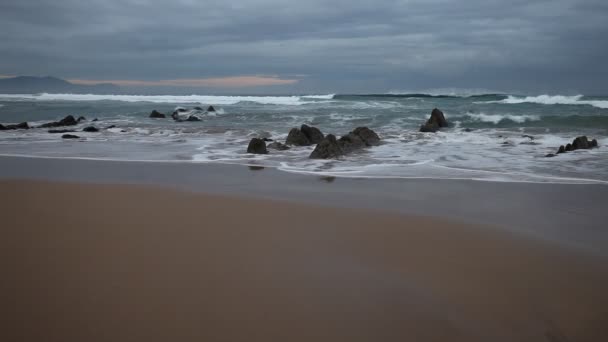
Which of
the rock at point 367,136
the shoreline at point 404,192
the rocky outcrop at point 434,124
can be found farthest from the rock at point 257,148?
the rocky outcrop at point 434,124

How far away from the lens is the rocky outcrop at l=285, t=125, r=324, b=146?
992 centimetres

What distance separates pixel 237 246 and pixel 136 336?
121 centimetres

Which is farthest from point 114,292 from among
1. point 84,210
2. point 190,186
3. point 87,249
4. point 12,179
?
point 12,179

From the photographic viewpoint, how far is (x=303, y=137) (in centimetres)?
1003

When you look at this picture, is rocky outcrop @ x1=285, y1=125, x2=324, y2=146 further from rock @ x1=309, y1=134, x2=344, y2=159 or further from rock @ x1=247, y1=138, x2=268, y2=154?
rock @ x1=309, y1=134, x2=344, y2=159

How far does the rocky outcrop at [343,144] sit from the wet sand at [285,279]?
3.85 meters

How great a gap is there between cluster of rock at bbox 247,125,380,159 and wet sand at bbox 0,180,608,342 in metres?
3.89

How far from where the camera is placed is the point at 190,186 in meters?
5.29

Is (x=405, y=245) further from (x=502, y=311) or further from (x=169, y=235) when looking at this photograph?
(x=169, y=235)

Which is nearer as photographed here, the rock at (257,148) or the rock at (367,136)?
the rock at (257,148)

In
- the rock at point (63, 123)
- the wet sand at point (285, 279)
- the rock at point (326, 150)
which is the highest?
the rock at point (63, 123)

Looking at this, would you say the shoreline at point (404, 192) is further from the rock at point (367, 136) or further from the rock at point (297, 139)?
Answer: the rock at point (367, 136)

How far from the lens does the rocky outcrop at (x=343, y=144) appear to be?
7.91 m

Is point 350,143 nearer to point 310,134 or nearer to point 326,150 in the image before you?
point 326,150
